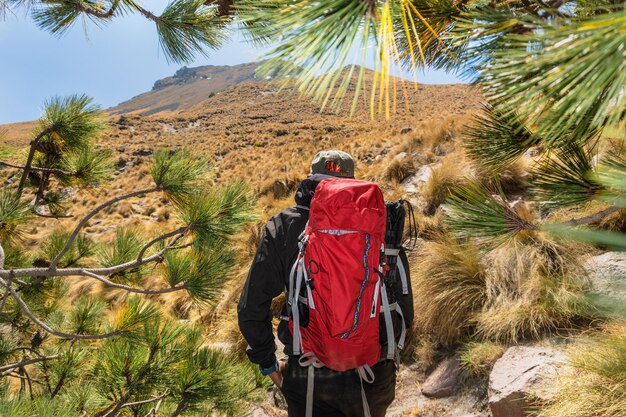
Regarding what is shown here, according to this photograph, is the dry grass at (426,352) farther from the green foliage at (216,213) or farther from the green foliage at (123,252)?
the green foliage at (123,252)

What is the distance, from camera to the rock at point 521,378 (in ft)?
8.11

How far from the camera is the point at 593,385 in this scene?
6.71 ft

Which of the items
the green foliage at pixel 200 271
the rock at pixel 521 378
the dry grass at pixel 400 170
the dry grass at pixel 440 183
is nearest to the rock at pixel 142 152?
the dry grass at pixel 400 170

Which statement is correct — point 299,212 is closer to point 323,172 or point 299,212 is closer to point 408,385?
point 323,172

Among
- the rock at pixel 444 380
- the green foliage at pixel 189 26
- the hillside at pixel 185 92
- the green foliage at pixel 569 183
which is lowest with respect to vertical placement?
the rock at pixel 444 380

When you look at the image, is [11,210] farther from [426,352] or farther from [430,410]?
[426,352]

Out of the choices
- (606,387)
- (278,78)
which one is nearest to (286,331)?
(278,78)

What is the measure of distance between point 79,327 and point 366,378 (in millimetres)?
2334

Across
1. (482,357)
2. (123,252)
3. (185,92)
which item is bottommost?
(482,357)

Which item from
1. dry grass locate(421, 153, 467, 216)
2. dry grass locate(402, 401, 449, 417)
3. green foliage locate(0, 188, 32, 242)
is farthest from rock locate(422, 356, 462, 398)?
green foliage locate(0, 188, 32, 242)

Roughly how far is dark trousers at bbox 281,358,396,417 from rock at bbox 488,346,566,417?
1135 mm

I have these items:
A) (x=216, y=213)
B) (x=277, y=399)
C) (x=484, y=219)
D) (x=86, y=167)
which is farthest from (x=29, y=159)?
(x=277, y=399)

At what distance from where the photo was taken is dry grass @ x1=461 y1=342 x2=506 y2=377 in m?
2.92

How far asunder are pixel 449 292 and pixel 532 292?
0.68m
